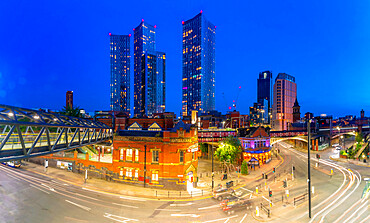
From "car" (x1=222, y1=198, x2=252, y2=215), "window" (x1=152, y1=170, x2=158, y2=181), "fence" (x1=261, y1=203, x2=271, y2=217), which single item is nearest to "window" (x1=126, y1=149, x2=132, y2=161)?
"window" (x1=152, y1=170, x2=158, y2=181)

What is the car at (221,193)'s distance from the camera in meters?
27.0

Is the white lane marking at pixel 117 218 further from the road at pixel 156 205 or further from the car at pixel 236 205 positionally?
the car at pixel 236 205

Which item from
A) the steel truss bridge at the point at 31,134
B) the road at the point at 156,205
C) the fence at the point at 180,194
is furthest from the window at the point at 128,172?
the steel truss bridge at the point at 31,134

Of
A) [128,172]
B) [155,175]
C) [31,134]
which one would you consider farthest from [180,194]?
[31,134]

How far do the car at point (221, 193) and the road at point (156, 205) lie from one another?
1220 millimetres

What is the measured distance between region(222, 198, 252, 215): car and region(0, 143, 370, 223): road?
58cm

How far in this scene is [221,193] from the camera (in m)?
28.5

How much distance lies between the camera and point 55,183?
32.8 meters

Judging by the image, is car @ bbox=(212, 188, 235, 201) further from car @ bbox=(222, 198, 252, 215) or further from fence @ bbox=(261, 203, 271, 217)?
fence @ bbox=(261, 203, 271, 217)

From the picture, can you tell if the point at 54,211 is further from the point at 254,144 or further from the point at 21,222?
the point at 254,144

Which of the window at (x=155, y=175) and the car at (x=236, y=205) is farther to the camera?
the window at (x=155, y=175)

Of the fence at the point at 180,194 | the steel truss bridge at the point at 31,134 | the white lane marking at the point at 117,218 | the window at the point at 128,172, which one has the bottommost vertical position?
the fence at the point at 180,194

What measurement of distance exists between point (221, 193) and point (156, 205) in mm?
10176

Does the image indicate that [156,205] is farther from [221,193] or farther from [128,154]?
[128,154]
